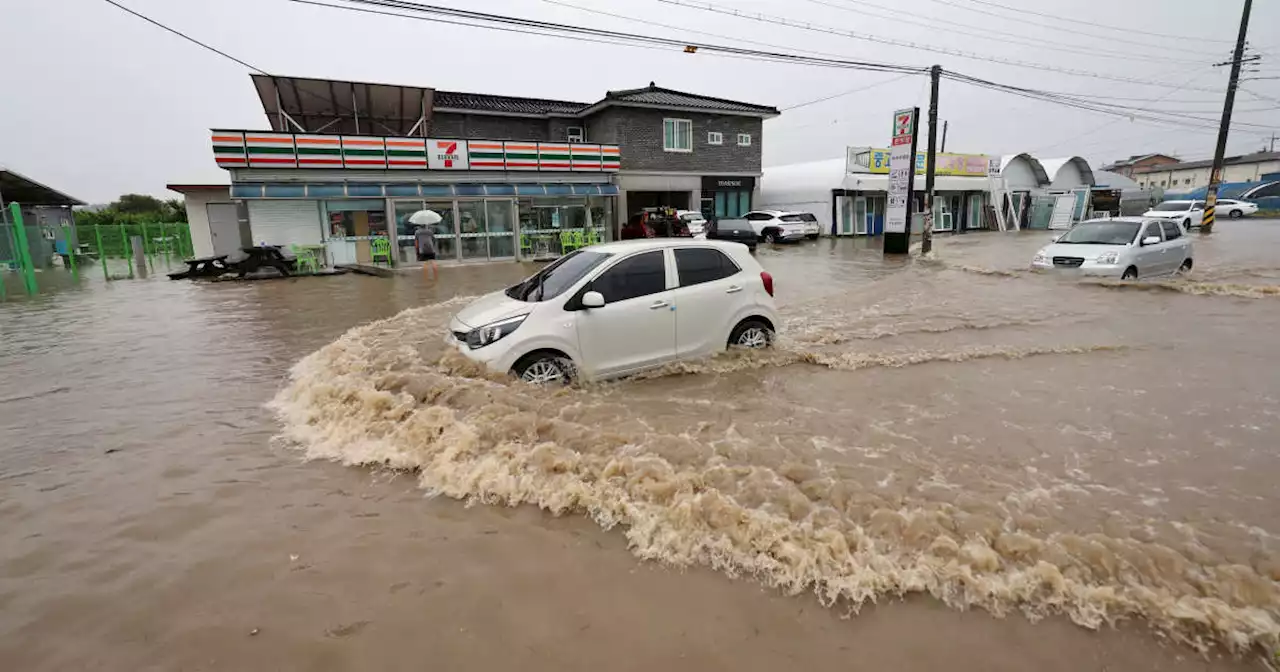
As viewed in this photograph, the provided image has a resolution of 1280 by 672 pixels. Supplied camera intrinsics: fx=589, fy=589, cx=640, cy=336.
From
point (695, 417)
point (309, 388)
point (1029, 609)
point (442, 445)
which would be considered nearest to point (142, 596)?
point (442, 445)

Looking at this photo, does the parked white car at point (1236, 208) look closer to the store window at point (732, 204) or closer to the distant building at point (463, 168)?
the distant building at point (463, 168)

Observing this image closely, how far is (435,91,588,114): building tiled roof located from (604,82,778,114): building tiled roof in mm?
3239

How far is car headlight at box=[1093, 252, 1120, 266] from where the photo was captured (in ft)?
38.5

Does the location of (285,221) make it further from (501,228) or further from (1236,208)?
(1236,208)

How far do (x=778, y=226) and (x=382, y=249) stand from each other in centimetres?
1722

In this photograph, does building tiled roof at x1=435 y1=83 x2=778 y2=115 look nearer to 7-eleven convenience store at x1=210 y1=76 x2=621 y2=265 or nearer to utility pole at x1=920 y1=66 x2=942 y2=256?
7-eleven convenience store at x1=210 y1=76 x2=621 y2=265

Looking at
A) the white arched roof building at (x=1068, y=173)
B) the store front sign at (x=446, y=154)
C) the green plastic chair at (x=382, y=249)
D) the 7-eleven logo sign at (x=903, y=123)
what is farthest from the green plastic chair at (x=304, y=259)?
the white arched roof building at (x=1068, y=173)

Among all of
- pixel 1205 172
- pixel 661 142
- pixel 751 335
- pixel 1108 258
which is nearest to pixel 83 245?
pixel 661 142

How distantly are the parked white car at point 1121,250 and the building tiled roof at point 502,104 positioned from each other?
2113 centimetres

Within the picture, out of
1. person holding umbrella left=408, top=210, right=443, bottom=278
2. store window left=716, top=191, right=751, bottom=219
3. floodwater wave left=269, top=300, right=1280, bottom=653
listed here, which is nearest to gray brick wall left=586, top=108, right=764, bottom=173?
store window left=716, top=191, right=751, bottom=219

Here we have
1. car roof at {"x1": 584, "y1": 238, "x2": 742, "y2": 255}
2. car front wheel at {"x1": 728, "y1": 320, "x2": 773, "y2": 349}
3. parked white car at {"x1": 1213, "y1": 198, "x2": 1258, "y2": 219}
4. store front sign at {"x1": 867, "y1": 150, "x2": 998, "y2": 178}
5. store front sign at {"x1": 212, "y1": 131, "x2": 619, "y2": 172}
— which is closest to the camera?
car roof at {"x1": 584, "y1": 238, "x2": 742, "y2": 255}

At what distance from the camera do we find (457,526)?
3.54m

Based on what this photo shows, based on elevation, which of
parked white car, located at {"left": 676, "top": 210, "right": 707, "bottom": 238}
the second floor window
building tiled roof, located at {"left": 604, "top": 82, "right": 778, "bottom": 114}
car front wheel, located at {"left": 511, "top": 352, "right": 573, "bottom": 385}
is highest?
building tiled roof, located at {"left": 604, "top": 82, "right": 778, "bottom": 114}

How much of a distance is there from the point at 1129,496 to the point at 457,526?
416 cm
